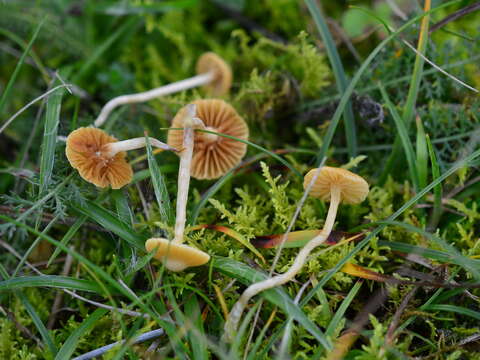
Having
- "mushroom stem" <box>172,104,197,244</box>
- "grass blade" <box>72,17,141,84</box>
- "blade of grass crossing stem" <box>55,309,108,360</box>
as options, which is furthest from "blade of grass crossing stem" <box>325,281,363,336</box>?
"grass blade" <box>72,17,141,84</box>

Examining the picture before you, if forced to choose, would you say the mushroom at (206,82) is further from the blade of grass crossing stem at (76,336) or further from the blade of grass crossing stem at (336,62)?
the blade of grass crossing stem at (76,336)

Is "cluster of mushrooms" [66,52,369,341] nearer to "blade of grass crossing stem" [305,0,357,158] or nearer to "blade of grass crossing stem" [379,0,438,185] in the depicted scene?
"blade of grass crossing stem" [305,0,357,158]

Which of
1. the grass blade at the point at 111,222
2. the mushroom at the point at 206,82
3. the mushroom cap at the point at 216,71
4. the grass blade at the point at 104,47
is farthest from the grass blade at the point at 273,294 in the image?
the grass blade at the point at 104,47

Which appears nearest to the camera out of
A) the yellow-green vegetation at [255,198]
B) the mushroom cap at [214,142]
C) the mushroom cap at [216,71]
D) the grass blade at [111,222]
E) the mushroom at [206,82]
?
the yellow-green vegetation at [255,198]

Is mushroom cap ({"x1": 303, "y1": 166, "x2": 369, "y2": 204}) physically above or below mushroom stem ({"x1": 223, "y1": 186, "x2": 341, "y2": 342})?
above

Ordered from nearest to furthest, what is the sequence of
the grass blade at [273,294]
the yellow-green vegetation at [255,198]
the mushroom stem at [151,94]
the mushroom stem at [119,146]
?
the grass blade at [273,294] → the yellow-green vegetation at [255,198] → the mushroom stem at [119,146] → the mushroom stem at [151,94]

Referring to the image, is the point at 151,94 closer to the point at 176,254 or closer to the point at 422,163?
the point at 176,254

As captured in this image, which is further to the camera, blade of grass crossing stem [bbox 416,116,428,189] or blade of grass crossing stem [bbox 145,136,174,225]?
blade of grass crossing stem [bbox 416,116,428,189]

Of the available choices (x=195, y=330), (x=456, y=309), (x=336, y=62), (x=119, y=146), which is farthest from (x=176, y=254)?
(x=336, y=62)
